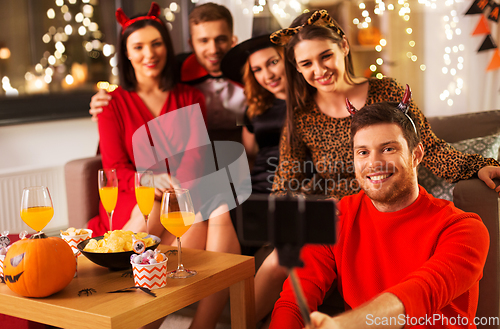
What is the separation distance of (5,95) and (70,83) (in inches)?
18.1

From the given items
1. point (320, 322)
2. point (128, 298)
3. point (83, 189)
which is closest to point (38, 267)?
point (128, 298)

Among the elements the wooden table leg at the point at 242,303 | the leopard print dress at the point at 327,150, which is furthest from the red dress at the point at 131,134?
the wooden table leg at the point at 242,303

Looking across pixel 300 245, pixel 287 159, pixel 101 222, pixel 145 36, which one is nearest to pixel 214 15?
pixel 145 36

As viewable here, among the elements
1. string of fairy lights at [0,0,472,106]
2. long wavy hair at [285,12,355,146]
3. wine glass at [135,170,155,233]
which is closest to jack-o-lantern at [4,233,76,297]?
wine glass at [135,170,155,233]

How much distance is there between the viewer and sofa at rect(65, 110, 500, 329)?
1508mm

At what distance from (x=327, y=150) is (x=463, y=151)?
522mm

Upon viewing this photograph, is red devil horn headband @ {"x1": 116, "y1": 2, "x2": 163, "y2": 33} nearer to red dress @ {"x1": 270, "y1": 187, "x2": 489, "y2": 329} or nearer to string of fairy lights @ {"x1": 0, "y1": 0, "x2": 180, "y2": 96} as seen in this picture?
string of fairy lights @ {"x1": 0, "y1": 0, "x2": 180, "y2": 96}

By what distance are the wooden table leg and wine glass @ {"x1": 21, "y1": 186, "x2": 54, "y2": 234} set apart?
1.82 feet

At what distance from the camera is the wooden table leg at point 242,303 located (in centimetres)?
132

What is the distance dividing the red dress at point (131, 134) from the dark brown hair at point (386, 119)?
1155mm

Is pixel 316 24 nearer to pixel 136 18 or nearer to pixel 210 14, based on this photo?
pixel 210 14

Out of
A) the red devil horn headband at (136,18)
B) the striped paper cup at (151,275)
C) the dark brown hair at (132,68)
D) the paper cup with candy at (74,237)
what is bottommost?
the striped paper cup at (151,275)

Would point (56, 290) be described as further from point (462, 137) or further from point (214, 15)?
point (214, 15)

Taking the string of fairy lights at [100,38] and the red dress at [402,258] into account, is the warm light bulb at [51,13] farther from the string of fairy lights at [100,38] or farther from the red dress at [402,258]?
the red dress at [402,258]
